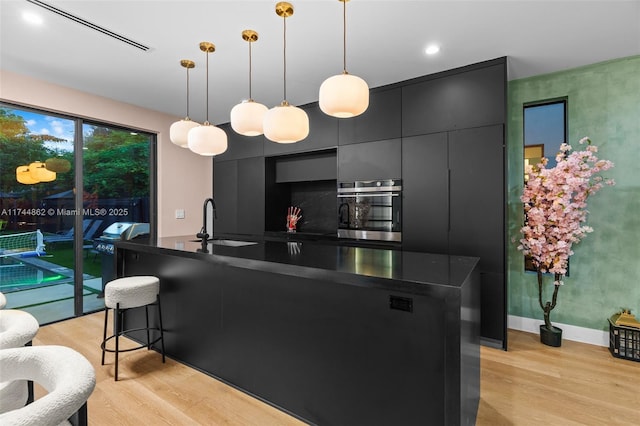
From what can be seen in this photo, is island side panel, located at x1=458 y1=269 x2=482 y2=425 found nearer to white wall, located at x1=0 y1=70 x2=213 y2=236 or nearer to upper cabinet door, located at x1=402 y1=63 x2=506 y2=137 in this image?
upper cabinet door, located at x1=402 y1=63 x2=506 y2=137

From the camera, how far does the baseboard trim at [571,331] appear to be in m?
3.01

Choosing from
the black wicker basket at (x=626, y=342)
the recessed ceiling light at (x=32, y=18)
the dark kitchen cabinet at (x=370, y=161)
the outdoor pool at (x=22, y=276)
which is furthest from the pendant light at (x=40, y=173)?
the black wicker basket at (x=626, y=342)

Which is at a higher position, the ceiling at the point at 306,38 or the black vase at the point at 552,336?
the ceiling at the point at 306,38

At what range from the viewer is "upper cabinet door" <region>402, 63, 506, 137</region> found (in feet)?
9.57

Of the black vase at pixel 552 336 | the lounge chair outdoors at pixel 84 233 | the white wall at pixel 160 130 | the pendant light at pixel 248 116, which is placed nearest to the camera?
the pendant light at pixel 248 116

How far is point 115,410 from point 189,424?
52 cm

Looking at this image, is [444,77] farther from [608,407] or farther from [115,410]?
[115,410]

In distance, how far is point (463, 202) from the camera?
307cm

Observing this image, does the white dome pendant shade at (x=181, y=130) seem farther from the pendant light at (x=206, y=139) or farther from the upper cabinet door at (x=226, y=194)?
the upper cabinet door at (x=226, y=194)

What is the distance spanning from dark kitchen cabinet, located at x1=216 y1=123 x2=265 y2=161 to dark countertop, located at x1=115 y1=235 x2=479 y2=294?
2.52 meters

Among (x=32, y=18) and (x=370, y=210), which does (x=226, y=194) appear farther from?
(x=32, y=18)

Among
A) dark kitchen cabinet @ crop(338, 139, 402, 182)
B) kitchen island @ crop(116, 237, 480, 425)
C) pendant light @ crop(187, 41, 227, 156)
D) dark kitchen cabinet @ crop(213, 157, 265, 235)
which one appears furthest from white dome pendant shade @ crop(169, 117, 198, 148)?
dark kitchen cabinet @ crop(213, 157, 265, 235)

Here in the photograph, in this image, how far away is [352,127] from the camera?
12.5ft

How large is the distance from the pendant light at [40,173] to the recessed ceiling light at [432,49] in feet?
13.5
